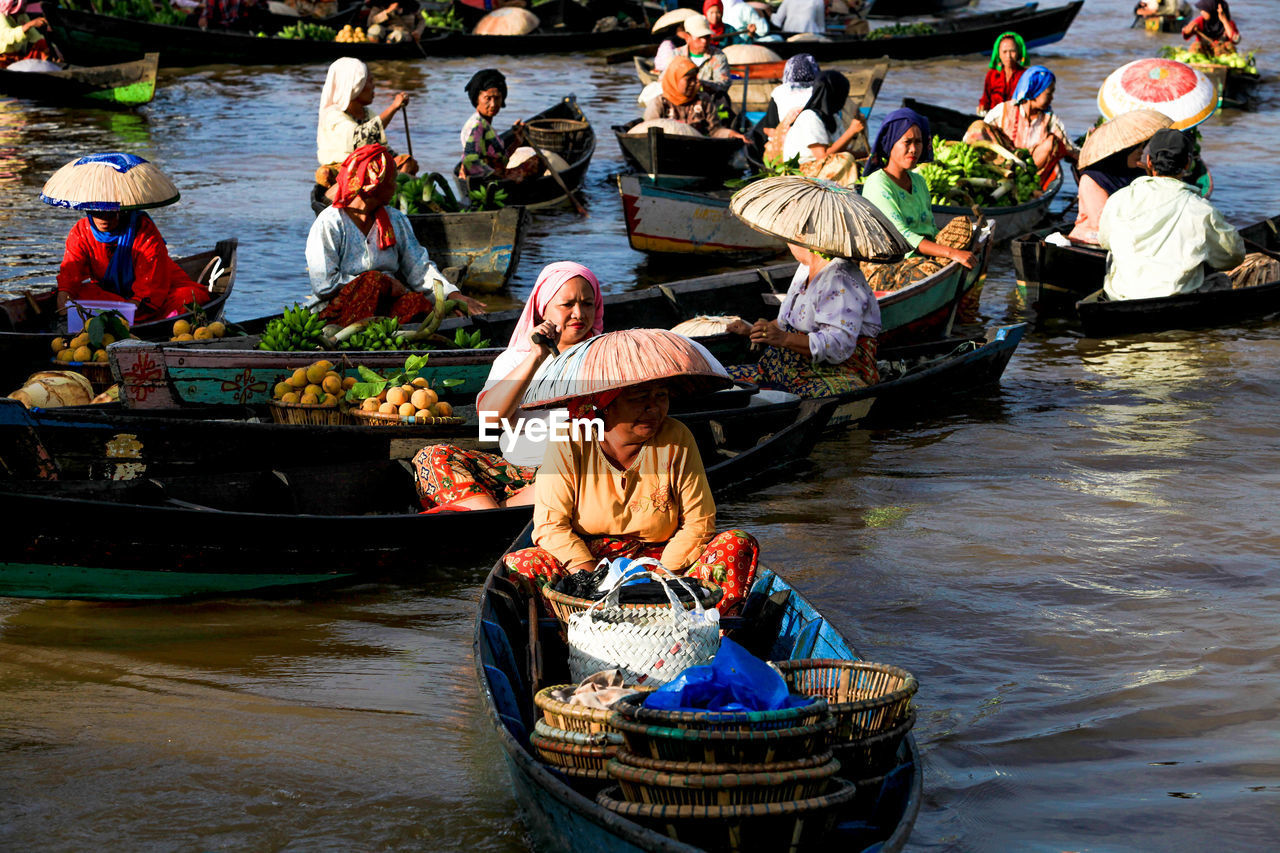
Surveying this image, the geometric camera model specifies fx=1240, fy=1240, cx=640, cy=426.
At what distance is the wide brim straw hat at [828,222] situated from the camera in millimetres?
5770

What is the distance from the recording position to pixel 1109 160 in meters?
8.95

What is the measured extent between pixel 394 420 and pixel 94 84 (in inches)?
496

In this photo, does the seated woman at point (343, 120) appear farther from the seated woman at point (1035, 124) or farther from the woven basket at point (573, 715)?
the woven basket at point (573, 715)

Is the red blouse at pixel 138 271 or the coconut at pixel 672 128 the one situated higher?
the coconut at pixel 672 128

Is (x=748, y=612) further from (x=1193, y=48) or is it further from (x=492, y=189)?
(x=1193, y=48)

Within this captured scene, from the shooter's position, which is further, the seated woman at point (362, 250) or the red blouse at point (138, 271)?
the red blouse at point (138, 271)

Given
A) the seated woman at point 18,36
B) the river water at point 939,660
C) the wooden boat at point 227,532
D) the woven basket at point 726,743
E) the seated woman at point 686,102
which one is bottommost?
the river water at point 939,660

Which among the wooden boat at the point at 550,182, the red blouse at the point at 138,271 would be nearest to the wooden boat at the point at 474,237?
the wooden boat at the point at 550,182

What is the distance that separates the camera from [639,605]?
3504 millimetres

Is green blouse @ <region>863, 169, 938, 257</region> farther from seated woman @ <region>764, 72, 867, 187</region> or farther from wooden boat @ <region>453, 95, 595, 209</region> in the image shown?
wooden boat @ <region>453, 95, 595, 209</region>

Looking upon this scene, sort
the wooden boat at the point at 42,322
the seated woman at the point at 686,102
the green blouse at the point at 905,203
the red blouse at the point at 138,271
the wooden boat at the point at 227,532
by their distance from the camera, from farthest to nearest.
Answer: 1. the seated woman at the point at 686,102
2. the green blouse at the point at 905,203
3. the red blouse at the point at 138,271
4. the wooden boat at the point at 42,322
5. the wooden boat at the point at 227,532

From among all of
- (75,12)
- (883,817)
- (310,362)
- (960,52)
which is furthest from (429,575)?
(960,52)

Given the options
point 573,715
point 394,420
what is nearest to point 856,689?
point 573,715

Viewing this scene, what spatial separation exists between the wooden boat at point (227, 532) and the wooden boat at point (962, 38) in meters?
15.4
